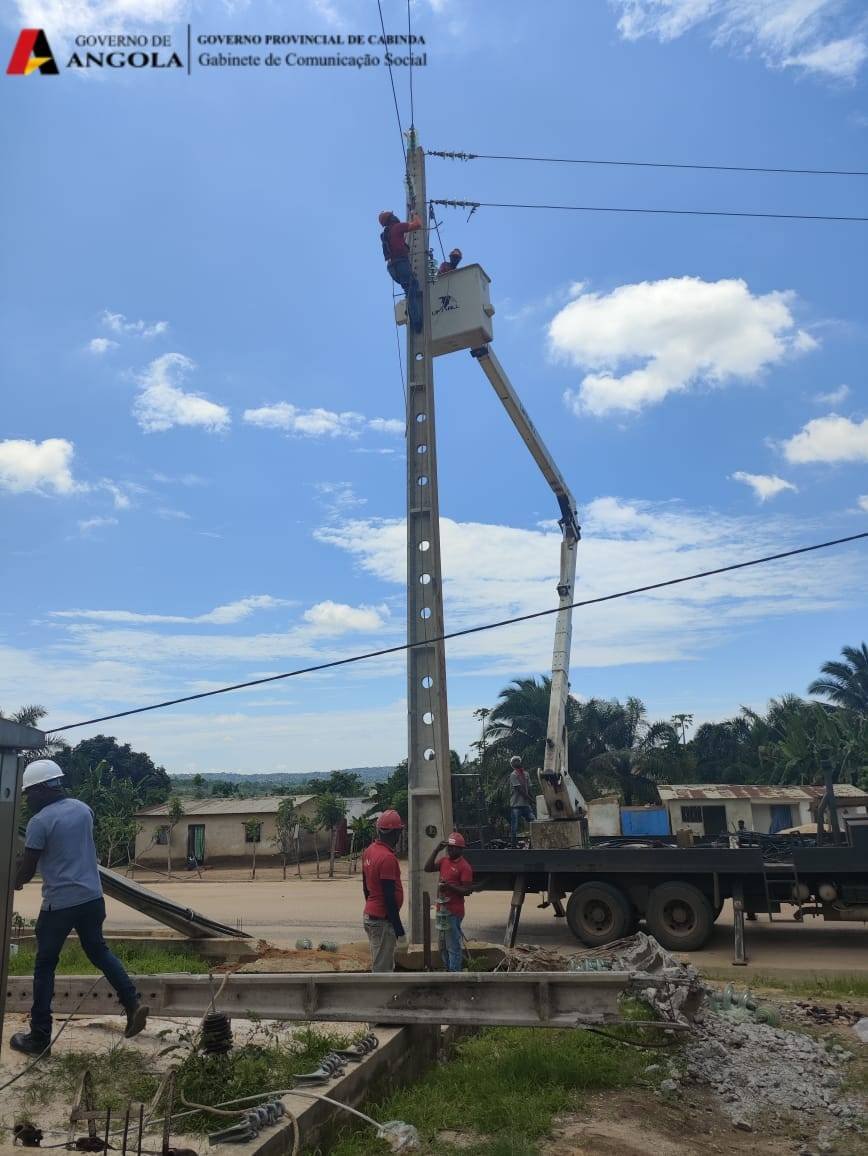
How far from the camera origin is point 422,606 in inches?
453

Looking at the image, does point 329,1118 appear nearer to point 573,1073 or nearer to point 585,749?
point 573,1073

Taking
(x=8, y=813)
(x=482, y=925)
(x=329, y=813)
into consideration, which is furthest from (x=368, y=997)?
(x=329, y=813)

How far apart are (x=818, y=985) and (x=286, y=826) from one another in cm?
2821

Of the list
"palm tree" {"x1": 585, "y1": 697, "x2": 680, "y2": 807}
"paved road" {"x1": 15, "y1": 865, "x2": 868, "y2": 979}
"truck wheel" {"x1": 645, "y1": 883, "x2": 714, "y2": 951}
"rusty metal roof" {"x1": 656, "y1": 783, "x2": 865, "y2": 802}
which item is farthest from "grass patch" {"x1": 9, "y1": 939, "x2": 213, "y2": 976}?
"palm tree" {"x1": 585, "y1": 697, "x2": 680, "y2": 807}

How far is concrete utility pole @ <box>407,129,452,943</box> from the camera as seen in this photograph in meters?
10.8

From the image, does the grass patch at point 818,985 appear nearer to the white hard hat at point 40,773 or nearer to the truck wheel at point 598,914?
the truck wheel at point 598,914

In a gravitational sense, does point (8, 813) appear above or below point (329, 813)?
above

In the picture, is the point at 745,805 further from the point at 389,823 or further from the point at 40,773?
the point at 40,773

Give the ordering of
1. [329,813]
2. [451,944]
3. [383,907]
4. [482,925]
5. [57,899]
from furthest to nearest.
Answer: [329,813] → [482,925] → [451,944] → [383,907] → [57,899]

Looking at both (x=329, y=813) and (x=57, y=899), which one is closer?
(x=57, y=899)

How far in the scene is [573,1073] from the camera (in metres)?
5.64

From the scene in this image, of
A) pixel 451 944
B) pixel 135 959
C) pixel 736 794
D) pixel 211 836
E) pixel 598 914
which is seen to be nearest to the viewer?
pixel 451 944

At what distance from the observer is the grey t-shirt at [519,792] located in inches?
536

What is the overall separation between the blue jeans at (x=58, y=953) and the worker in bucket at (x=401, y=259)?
9.57m
